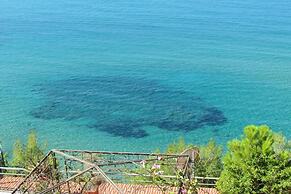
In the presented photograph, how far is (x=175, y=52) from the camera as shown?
210 ft

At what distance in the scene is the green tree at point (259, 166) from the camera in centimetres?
1462

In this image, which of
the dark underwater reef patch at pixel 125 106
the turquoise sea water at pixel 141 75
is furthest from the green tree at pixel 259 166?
the dark underwater reef patch at pixel 125 106

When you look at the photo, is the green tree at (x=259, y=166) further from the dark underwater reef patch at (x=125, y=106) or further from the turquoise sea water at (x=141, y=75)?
the dark underwater reef patch at (x=125, y=106)

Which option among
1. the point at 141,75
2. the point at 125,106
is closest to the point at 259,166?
the point at 125,106

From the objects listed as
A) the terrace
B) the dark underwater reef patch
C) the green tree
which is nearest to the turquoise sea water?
the dark underwater reef patch

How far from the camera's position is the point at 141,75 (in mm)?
53656

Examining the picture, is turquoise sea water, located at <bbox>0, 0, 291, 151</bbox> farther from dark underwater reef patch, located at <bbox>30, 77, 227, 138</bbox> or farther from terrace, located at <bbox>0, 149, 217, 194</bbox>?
terrace, located at <bbox>0, 149, 217, 194</bbox>

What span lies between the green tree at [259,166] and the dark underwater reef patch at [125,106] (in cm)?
2279

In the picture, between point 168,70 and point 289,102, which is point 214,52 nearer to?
point 168,70

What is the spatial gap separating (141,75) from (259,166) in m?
39.4

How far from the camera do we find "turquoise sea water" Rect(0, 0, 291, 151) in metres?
39.2

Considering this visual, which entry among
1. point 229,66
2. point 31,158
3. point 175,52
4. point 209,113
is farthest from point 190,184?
point 175,52

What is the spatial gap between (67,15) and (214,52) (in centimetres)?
3744

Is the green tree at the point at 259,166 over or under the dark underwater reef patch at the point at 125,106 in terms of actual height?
under
